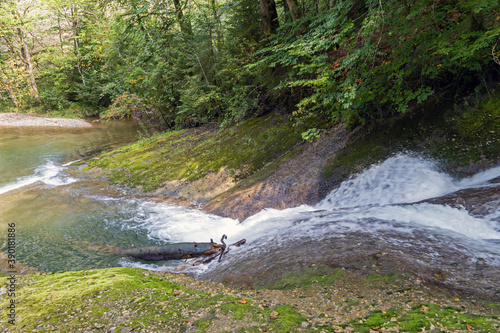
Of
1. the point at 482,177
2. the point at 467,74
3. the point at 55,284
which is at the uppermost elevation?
the point at 467,74

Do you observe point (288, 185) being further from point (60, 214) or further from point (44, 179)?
A: point (44, 179)

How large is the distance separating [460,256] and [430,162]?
10.0ft

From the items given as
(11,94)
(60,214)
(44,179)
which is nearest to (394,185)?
(60,214)

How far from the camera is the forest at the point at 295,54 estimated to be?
5527 millimetres

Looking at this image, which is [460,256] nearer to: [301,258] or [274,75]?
[301,258]

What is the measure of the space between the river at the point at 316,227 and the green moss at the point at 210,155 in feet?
4.12

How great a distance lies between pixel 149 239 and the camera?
6641mm

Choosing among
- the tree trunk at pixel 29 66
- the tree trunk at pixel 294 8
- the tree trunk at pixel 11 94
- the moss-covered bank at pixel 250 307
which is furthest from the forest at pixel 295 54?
the moss-covered bank at pixel 250 307

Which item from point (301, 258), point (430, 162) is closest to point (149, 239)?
point (301, 258)

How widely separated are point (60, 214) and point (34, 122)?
77.5ft

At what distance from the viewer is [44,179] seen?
11.5 m

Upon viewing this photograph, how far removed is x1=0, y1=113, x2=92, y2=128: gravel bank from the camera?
25.4 m

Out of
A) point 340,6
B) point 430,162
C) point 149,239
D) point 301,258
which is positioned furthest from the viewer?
point 149,239

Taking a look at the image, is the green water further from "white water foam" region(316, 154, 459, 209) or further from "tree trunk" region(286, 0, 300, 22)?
"tree trunk" region(286, 0, 300, 22)
